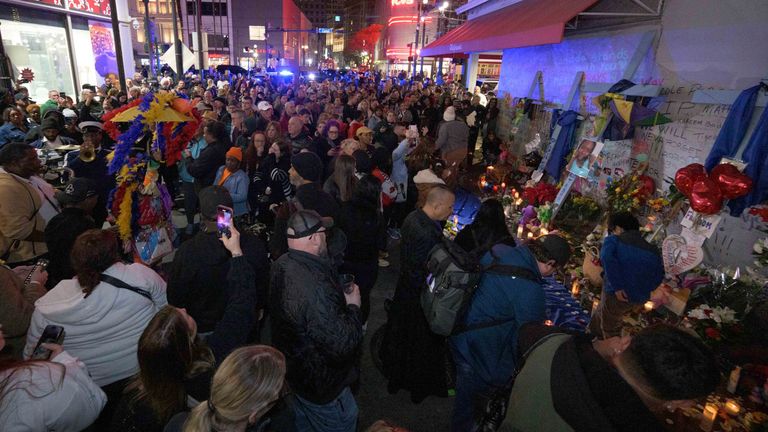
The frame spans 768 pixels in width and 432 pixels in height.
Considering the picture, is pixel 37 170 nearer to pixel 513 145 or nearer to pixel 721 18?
pixel 721 18

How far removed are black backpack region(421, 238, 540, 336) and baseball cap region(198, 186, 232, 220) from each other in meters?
1.71

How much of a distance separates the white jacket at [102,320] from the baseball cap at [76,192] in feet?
5.78

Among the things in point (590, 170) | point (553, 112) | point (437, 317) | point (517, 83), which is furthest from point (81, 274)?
point (517, 83)

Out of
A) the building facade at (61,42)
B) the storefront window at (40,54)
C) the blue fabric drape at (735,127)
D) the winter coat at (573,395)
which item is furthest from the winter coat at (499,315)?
the storefront window at (40,54)

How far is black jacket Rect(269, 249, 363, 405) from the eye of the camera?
234 cm

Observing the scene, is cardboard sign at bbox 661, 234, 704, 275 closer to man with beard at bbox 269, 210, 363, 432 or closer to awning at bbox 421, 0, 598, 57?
awning at bbox 421, 0, 598, 57

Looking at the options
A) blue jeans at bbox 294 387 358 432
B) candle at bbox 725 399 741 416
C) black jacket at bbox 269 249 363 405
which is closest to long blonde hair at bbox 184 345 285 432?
black jacket at bbox 269 249 363 405

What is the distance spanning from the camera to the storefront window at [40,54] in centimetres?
1523

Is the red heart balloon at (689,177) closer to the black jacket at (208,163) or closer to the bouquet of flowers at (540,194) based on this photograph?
the bouquet of flowers at (540,194)

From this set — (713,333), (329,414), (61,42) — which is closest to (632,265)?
(713,333)

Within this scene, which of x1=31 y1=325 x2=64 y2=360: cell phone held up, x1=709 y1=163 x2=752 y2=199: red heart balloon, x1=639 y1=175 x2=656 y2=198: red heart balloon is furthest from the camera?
x1=639 y1=175 x2=656 y2=198: red heart balloon

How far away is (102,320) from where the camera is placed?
2.55m

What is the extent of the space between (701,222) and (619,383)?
405 centimetres

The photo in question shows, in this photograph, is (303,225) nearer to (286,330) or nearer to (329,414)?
(286,330)
